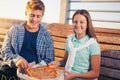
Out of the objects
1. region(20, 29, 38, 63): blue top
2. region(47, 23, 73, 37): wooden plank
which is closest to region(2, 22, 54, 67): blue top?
region(20, 29, 38, 63): blue top

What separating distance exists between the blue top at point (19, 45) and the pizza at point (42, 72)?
0.36m

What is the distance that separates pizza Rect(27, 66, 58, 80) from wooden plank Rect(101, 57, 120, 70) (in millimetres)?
918

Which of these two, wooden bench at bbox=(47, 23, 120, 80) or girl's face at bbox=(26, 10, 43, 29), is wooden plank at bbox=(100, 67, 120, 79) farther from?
girl's face at bbox=(26, 10, 43, 29)

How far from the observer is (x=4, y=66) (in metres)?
2.97

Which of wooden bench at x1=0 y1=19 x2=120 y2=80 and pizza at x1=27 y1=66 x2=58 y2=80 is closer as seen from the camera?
pizza at x1=27 y1=66 x2=58 y2=80

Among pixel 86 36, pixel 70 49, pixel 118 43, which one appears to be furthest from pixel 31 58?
pixel 118 43

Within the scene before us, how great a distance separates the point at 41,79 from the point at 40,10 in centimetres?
91

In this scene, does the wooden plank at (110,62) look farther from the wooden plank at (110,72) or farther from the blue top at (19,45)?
the blue top at (19,45)

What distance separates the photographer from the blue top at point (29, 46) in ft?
10.2

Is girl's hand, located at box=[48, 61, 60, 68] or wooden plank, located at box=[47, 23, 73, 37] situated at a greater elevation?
wooden plank, located at box=[47, 23, 73, 37]

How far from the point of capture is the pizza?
2531 mm

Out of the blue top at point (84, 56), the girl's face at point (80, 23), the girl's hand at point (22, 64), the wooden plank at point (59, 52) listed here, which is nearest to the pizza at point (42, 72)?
the girl's hand at point (22, 64)

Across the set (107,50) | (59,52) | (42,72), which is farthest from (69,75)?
(59,52)

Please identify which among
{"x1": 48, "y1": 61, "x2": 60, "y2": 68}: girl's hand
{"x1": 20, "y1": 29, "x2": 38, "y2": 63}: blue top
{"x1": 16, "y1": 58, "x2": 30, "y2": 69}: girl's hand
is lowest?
{"x1": 48, "y1": 61, "x2": 60, "y2": 68}: girl's hand
